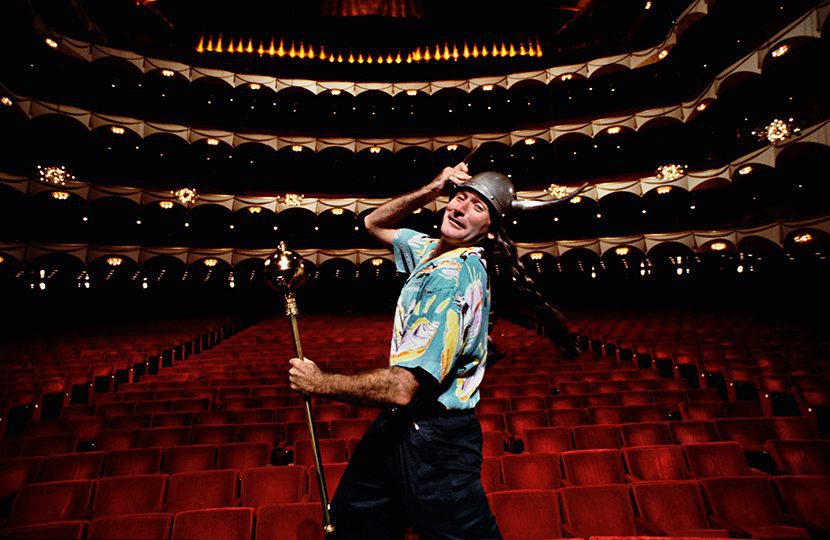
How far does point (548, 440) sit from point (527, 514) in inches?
46.0

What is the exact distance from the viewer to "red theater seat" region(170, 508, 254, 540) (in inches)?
74.5

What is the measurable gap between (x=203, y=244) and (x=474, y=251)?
15850 millimetres

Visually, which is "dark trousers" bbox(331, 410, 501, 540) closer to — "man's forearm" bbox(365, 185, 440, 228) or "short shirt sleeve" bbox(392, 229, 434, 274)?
"short shirt sleeve" bbox(392, 229, 434, 274)

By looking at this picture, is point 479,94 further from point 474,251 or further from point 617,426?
point 474,251

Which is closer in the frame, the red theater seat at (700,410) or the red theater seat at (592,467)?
the red theater seat at (592,467)

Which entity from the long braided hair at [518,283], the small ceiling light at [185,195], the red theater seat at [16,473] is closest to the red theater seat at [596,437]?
the long braided hair at [518,283]

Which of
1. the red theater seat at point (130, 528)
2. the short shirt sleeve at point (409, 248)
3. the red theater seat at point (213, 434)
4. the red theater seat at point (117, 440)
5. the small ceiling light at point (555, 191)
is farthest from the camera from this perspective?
the small ceiling light at point (555, 191)

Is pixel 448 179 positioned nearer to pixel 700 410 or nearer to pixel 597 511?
pixel 597 511

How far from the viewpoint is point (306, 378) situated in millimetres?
1076

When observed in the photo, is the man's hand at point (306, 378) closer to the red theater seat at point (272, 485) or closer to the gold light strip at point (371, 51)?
the red theater seat at point (272, 485)

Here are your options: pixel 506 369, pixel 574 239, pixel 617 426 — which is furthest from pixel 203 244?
pixel 617 426

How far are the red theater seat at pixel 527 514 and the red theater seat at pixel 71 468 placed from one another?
2692mm

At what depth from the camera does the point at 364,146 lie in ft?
50.2

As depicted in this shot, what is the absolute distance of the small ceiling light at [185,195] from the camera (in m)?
13.2
